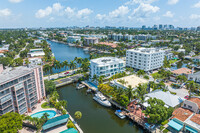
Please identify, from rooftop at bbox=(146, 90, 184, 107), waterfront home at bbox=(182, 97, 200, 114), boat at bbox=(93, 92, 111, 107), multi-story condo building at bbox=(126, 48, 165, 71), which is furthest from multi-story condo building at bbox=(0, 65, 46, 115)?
multi-story condo building at bbox=(126, 48, 165, 71)

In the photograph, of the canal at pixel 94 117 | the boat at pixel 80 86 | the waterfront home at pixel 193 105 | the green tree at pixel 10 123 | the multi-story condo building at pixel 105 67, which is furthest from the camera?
the multi-story condo building at pixel 105 67

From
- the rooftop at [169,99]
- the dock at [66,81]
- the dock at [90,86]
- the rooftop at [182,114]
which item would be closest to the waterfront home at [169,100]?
the rooftop at [169,99]

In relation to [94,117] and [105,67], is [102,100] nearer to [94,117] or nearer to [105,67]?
[94,117]

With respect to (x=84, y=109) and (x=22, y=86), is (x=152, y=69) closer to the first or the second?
(x=84, y=109)

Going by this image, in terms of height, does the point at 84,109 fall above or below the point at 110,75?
below

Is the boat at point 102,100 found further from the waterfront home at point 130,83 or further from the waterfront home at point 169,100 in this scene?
the waterfront home at point 169,100

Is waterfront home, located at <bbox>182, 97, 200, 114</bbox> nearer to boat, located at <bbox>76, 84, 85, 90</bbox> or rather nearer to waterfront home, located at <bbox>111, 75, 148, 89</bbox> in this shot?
waterfront home, located at <bbox>111, 75, 148, 89</bbox>

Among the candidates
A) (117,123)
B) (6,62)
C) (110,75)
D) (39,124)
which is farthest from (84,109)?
(6,62)
